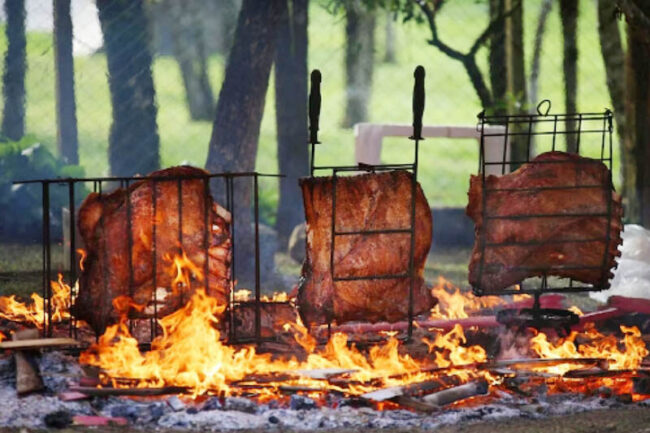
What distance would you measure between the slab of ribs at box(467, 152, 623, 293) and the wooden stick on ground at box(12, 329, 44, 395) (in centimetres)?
328

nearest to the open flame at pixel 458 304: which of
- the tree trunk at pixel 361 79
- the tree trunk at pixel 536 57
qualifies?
the tree trunk at pixel 361 79

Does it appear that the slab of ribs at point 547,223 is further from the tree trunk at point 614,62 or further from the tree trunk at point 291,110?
the tree trunk at point 291,110

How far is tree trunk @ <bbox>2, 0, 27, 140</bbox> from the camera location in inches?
620

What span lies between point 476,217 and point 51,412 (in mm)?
3405

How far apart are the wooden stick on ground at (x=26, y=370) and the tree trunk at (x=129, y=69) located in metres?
7.46

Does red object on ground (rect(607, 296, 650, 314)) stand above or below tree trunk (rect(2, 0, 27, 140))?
below

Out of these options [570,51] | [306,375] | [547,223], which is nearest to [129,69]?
[570,51]

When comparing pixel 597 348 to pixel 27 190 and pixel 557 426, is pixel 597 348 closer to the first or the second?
pixel 557 426

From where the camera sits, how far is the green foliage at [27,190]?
14.8m

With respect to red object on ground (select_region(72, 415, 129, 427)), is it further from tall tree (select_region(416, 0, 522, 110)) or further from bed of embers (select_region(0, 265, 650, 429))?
tall tree (select_region(416, 0, 522, 110))

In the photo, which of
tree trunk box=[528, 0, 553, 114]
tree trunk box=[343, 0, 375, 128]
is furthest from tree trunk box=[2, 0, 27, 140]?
tree trunk box=[528, 0, 553, 114]

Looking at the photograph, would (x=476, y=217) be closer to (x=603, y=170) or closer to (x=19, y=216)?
(x=603, y=170)

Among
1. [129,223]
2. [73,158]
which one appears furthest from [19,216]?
[129,223]

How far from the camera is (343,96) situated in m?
23.2
